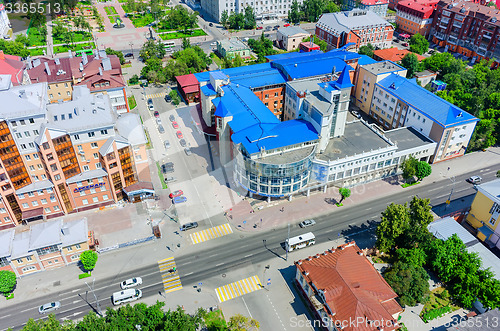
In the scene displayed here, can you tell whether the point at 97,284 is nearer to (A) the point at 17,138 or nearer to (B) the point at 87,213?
(B) the point at 87,213

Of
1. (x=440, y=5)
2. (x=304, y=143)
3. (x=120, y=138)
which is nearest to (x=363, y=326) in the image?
(x=304, y=143)

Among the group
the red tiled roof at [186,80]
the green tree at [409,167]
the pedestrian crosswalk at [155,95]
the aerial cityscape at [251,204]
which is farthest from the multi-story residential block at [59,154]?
the green tree at [409,167]

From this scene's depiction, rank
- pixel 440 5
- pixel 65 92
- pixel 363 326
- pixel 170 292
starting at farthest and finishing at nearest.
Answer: pixel 440 5, pixel 65 92, pixel 170 292, pixel 363 326

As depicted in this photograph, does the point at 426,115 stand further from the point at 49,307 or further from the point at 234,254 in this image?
the point at 49,307

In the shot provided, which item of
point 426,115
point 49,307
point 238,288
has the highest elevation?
point 426,115

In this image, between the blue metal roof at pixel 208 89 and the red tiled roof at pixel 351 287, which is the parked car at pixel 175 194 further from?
the red tiled roof at pixel 351 287

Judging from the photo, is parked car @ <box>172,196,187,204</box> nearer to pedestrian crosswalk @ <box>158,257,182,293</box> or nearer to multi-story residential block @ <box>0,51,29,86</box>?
pedestrian crosswalk @ <box>158,257,182,293</box>

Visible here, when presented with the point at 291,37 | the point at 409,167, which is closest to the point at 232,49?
the point at 291,37

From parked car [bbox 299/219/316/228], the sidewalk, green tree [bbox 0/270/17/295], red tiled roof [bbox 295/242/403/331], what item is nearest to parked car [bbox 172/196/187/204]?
the sidewalk
